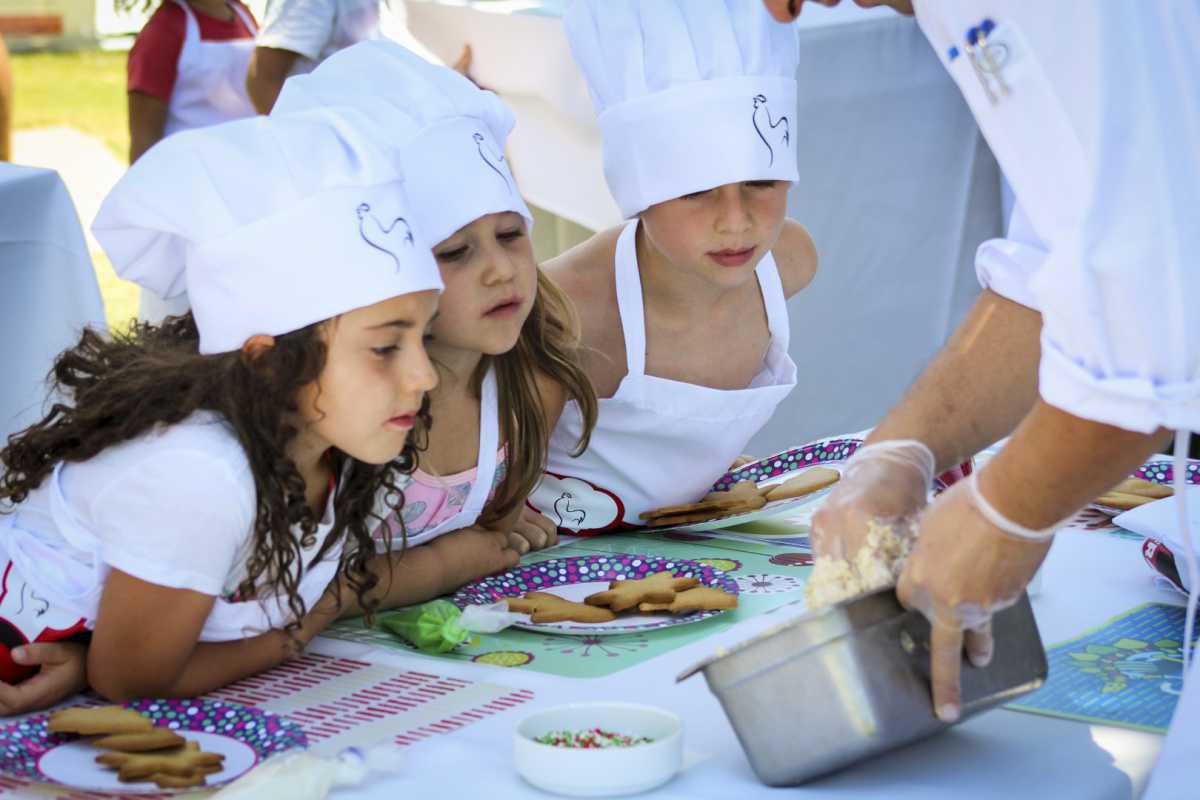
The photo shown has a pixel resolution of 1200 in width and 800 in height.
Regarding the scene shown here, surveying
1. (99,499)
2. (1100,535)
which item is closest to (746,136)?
(1100,535)

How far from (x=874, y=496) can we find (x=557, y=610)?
16.4 inches

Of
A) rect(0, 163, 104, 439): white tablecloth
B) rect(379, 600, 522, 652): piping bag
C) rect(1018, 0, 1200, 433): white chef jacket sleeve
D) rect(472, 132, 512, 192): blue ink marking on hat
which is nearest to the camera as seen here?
rect(1018, 0, 1200, 433): white chef jacket sleeve

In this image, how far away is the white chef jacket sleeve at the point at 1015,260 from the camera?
135cm

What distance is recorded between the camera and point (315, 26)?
357 centimetres

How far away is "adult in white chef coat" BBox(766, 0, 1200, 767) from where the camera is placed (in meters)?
0.99

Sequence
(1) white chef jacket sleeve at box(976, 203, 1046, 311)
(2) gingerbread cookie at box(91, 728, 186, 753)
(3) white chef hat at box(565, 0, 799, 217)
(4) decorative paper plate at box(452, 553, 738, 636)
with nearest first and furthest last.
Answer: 1. (2) gingerbread cookie at box(91, 728, 186, 753)
2. (1) white chef jacket sleeve at box(976, 203, 1046, 311)
3. (4) decorative paper plate at box(452, 553, 738, 636)
4. (3) white chef hat at box(565, 0, 799, 217)

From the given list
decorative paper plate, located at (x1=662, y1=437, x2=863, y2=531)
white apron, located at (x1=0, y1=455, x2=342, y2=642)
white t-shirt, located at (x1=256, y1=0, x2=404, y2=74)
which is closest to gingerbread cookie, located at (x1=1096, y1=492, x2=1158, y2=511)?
decorative paper plate, located at (x1=662, y1=437, x2=863, y2=531)

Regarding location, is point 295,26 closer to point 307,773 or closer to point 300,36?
point 300,36

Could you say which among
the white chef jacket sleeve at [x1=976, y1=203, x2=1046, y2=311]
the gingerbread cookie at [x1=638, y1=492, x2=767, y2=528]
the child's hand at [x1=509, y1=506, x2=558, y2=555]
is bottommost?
the child's hand at [x1=509, y1=506, x2=558, y2=555]

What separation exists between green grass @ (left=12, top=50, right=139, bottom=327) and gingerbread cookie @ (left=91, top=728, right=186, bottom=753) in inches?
247

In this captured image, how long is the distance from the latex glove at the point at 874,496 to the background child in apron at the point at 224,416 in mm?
434

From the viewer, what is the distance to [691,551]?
6.06ft

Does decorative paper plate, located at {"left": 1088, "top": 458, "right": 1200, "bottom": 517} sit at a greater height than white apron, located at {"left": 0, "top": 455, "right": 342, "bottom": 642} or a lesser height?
lesser

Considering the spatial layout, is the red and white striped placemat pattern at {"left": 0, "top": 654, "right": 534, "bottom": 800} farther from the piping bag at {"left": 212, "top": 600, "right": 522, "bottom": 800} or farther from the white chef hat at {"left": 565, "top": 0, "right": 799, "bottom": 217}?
the white chef hat at {"left": 565, "top": 0, "right": 799, "bottom": 217}
